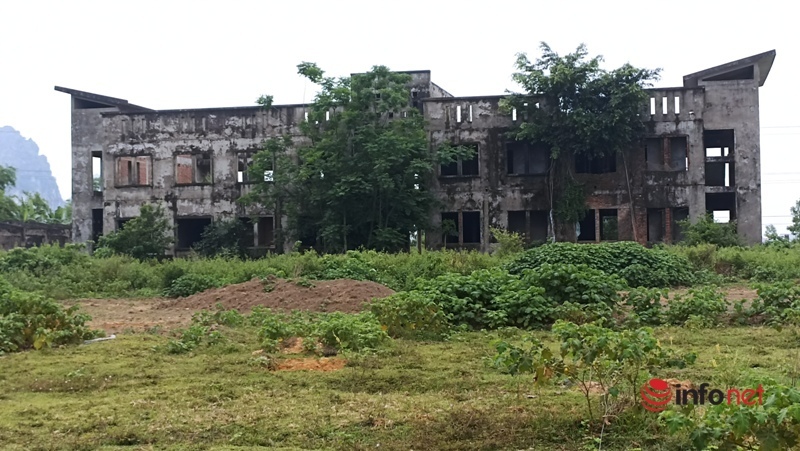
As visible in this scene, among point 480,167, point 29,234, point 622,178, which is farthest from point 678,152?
point 29,234

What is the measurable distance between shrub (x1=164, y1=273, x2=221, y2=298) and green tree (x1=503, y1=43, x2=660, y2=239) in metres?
13.9

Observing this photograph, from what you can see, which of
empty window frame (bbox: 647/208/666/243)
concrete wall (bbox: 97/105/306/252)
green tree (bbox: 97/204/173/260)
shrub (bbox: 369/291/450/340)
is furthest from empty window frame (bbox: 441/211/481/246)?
shrub (bbox: 369/291/450/340)

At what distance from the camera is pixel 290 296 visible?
1398cm

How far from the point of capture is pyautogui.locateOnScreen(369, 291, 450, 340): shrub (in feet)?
30.8

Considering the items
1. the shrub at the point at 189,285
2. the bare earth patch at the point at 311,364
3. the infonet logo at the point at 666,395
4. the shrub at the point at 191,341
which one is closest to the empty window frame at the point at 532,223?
the shrub at the point at 189,285

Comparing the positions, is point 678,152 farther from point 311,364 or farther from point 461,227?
point 311,364

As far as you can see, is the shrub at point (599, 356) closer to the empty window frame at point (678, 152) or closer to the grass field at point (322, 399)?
the grass field at point (322, 399)

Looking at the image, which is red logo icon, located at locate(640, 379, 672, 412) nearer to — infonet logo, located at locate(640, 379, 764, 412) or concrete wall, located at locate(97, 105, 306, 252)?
infonet logo, located at locate(640, 379, 764, 412)

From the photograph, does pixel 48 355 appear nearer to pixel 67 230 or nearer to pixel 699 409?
pixel 699 409

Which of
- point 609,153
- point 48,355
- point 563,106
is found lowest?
point 48,355

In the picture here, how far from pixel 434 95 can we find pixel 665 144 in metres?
9.12

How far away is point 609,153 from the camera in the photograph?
89.1 feet

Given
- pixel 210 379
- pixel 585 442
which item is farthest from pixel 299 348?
pixel 585 442

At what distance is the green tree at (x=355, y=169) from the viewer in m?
26.6
